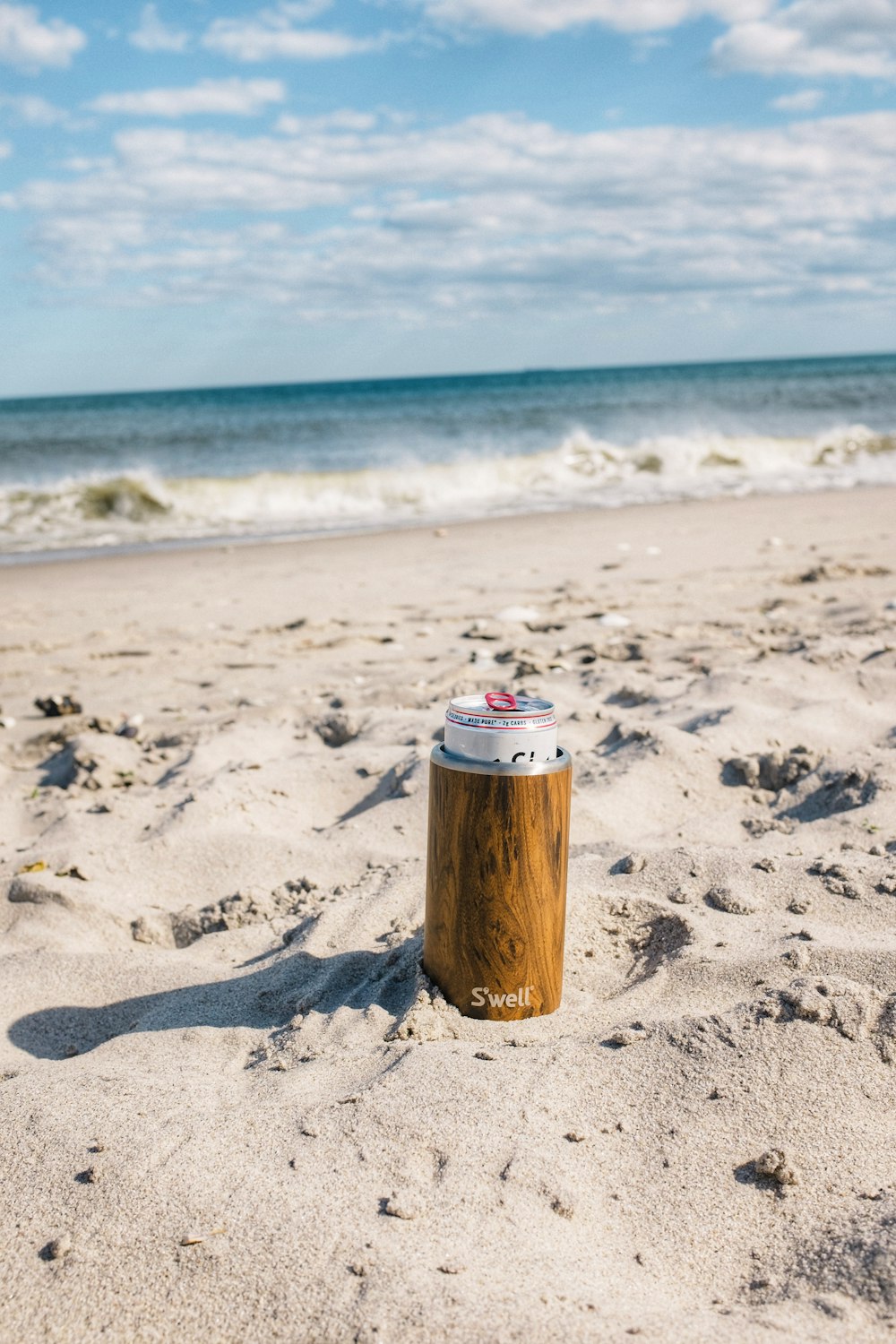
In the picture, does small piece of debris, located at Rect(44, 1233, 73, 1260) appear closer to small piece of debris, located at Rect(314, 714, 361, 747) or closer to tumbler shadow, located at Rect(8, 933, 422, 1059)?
tumbler shadow, located at Rect(8, 933, 422, 1059)

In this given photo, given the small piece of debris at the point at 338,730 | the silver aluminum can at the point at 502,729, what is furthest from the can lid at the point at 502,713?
the small piece of debris at the point at 338,730

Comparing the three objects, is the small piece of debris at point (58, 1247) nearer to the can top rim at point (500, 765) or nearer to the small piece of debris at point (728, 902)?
the can top rim at point (500, 765)

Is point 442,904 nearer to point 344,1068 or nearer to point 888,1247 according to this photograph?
point 344,1068

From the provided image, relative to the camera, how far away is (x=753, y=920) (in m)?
2.75

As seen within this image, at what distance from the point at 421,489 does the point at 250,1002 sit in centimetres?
1475

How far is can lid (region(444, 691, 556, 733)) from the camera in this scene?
229cm

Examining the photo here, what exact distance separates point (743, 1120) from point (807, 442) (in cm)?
2035

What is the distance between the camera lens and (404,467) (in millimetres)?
19891

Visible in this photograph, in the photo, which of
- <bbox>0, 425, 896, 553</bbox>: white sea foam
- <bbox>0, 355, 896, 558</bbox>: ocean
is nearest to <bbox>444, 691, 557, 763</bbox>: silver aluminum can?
<bbox>0, 355, 896, 558</bbox>: ocean

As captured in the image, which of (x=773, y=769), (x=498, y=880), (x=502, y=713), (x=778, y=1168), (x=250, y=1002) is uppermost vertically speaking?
(x=502, y=713)

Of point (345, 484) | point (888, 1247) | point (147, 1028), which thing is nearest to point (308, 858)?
point (147, 1028)

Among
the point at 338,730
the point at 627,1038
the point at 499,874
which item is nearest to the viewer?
the point at 627,1038

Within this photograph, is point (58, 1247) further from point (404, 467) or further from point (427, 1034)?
point (404, 467)

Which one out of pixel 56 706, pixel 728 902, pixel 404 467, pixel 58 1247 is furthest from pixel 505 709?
pixel 404 467
